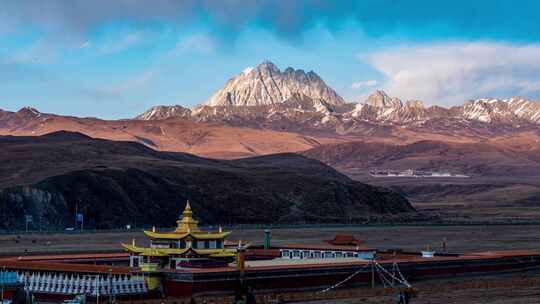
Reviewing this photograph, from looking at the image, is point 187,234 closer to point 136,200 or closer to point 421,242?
point 421,242

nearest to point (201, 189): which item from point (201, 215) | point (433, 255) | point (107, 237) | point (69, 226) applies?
point (201, 215)

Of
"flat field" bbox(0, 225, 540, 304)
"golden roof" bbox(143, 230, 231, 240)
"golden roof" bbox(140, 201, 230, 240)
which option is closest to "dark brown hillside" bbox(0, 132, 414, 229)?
"flat field" bbox(0, 225, 540, 304)

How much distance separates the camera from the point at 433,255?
80062mm

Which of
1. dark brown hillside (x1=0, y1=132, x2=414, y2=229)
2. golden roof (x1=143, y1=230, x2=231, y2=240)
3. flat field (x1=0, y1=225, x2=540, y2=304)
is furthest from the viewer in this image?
dark brown hillside (x1=0, y1=132, x2=414, y2=229)

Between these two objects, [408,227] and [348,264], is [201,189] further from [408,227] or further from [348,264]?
[348,264]

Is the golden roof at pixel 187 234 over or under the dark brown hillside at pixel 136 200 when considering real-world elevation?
under

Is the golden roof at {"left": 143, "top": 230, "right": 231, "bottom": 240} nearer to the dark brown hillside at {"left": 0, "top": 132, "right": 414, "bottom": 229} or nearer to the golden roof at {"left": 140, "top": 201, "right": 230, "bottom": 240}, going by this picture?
the golden roof at {"left": 140, "top": 201, "right": 230, "bottom": 240}

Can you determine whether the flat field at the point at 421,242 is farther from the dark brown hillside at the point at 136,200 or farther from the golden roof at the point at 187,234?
the dark brown hillside at the point at 136,200

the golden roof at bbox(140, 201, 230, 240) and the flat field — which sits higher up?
the golden roof at bbox(140, 201, 230, 240)

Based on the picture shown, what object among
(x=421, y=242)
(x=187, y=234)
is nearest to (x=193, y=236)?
(x=187, y=234)

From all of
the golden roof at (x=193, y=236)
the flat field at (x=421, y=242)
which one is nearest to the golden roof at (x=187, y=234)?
the golden roof at (x=193, y=236)

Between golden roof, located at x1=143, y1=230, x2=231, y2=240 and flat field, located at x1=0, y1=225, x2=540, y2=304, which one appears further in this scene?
golden roof, located at x1=143, y1=230, x2=231, y2=240

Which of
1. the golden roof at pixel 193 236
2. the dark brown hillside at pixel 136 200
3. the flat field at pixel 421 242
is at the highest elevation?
the dark brown hillside at pixel 136 200

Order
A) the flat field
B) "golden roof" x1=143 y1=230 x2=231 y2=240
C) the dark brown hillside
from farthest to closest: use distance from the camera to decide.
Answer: the dark brown hillside, "golden roof" x1=143 y1=230 x2=231 y2=240, the flat field
